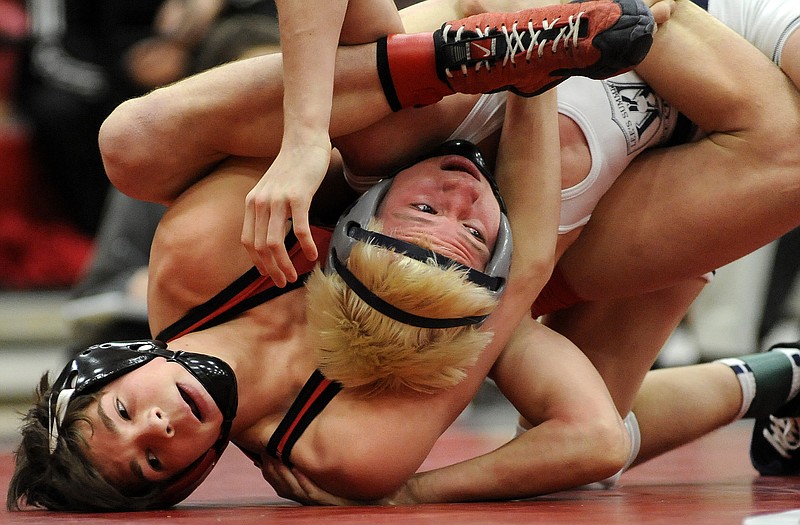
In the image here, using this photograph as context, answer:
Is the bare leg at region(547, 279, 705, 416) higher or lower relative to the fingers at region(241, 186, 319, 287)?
lower

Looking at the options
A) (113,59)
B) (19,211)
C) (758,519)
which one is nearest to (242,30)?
(113,59)

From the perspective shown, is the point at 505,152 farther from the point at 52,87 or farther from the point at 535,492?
the point at 52,87

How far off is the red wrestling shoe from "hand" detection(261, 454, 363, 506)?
0.79 m

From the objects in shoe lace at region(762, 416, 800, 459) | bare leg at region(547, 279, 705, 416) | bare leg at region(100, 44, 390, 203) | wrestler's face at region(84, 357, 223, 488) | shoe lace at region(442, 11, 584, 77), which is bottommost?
shoe lace at region(762, 416, 800, 459)

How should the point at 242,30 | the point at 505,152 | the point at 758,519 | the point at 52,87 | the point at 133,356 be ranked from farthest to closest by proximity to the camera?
the point at 52,87
the point at 242,30
the point at 505,152
the point at 133,356
the point at 758,519

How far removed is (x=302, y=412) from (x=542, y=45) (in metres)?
0.81

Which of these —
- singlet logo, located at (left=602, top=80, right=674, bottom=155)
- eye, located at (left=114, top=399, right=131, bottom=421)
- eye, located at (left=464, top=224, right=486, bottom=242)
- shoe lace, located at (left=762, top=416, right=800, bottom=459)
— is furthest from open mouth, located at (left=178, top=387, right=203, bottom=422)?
shoe lace, located at (left=762, top=416, right=800, bottom=459)

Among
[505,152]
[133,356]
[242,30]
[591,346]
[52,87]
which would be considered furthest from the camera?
[52,87]

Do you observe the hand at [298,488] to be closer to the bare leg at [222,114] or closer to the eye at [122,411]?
the eye at [122,411]

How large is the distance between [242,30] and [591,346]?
1.91m

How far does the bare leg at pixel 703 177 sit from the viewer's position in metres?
2.30

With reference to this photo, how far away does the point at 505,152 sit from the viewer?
7.50ft

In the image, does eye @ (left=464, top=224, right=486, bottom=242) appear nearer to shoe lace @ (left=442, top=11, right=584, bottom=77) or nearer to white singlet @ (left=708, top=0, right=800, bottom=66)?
shoe lace @ (left=442, top=11, right=584, bottom=77)

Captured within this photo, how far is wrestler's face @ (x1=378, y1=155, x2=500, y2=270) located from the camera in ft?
6.86
